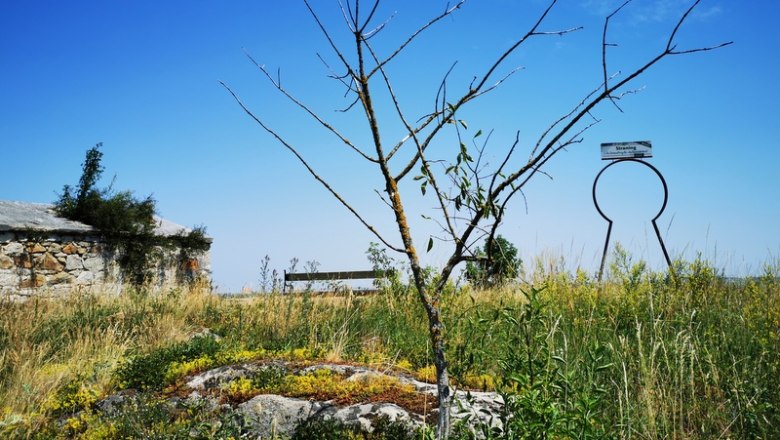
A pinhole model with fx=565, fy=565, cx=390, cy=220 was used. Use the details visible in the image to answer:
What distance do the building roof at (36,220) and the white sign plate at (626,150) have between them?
1240 centimetres

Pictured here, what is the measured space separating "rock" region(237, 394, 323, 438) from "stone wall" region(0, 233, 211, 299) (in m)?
10.0

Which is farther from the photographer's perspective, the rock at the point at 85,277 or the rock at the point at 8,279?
Result: the rock at the point at 85,277

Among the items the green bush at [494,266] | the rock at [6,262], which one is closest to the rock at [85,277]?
the rock at [6,262]

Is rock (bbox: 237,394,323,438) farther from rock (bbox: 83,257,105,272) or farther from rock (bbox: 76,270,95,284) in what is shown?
rock (bbox: 83,257,105,272)

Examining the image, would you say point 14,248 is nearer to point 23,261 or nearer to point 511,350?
point 23,261

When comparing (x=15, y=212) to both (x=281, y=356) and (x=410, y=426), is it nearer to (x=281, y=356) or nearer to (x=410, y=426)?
(x=281, y=356)

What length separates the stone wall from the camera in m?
13.5

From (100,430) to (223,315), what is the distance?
4242 millimetres

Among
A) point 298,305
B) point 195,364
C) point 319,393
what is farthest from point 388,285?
point 319,393

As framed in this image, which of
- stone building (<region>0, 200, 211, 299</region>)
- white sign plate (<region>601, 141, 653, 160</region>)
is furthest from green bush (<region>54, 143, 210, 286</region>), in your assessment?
white sign plate (<region>601, 141, 653, 160</region>)

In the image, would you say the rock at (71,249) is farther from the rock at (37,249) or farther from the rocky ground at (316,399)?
the rocky ground at (316,399)

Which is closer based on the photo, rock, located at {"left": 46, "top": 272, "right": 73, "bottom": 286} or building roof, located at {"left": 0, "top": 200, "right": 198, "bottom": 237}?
building roof, located at {"left": 0, "top": 200, "right": 198, "bottom": 237}

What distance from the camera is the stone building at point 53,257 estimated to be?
1355cm

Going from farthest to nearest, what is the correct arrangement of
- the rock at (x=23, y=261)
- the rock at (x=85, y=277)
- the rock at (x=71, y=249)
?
1. the rock at (x=85, y=277)
2. the rock at (x=71, y=249)
3. the rock at (x=23, y=261)
